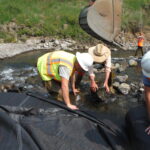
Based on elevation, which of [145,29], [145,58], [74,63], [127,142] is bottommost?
[145,29]

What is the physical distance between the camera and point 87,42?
16.1m

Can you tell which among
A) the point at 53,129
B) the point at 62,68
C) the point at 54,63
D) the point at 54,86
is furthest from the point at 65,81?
the point at 53,129

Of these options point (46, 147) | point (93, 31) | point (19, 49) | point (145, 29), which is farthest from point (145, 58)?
point (145, 29)

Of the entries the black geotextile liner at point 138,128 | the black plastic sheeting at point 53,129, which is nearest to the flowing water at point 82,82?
the black geotextile liner at point 138,128

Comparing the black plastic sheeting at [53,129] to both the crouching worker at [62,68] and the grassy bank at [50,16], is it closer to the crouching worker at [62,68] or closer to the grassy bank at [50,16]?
the crouching worker at [62,68]

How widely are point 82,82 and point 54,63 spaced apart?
268cm

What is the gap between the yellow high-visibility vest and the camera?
3.72 m

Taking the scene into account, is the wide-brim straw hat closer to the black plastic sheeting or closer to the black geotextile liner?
the black plastic sheeting

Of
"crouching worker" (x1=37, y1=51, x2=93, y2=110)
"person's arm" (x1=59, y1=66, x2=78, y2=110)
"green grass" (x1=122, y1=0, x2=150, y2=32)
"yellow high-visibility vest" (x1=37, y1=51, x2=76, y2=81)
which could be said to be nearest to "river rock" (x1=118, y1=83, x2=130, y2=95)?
"crouching worker" (x1=37, y1=51, x2=93, y2=110)

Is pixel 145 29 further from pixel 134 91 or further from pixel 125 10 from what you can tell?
pixel 134 91

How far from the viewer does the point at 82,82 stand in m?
6.54

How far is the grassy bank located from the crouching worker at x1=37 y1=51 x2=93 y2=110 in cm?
1170

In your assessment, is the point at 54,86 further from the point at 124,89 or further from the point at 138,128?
the point at 138,128

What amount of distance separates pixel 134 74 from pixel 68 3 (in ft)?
47.1
